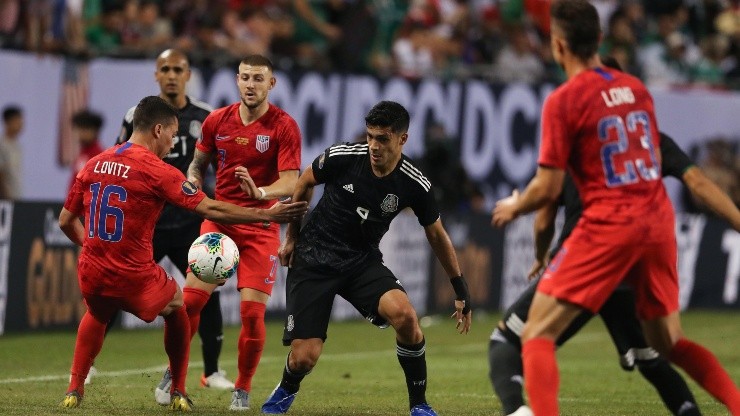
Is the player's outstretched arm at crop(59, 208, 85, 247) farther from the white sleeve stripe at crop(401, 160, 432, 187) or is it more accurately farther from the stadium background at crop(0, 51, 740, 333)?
the stadium background at crop(0, 51, 740, 333)

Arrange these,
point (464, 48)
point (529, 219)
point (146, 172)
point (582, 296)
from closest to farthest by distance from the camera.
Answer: point (582, 296), point (146, 172), point (529, 219), point (464, 48)

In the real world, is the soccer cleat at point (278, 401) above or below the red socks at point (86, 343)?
below

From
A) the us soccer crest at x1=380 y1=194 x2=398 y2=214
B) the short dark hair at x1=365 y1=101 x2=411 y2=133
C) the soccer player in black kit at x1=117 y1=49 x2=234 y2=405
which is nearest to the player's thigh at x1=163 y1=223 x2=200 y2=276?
the soccer player in black kit at x1=117 y1=49 x2=234 y2=405

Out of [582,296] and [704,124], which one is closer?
[582,296]

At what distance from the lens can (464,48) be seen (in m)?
21.6

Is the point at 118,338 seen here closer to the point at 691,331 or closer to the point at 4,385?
the point at 4,385

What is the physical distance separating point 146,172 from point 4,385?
3.02m

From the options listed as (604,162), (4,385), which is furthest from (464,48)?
(604,162)

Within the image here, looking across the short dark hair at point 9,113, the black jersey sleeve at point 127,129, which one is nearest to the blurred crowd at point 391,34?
the short dark hair at point 9,113

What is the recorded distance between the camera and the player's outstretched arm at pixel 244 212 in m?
8.34

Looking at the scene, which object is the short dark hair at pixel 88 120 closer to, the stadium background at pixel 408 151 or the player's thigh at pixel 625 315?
the stadium background at pixel 408 151

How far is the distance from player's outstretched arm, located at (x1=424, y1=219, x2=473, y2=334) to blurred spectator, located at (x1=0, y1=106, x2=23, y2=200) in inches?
316

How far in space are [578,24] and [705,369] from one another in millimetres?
2032

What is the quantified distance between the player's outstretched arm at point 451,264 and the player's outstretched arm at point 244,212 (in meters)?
0.83
